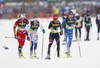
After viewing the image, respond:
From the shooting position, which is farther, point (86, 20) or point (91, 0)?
point (91, 0)

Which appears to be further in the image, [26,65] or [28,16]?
[28,16]

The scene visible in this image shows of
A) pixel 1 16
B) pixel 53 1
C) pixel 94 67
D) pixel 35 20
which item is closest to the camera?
pixel 94 67

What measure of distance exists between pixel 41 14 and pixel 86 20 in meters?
32.4

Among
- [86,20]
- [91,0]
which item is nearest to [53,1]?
[91,0]

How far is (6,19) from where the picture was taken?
1948 inches

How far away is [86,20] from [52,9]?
1342 inches

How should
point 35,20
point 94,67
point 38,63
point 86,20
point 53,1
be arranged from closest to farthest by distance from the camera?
point 94,67
point 38,63
point 35,20
point 86,20
point 53,1

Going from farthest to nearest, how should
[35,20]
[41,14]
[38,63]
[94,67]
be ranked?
1. [41,14]
2. [35,20]
3. [38,63]
4. [94,67]

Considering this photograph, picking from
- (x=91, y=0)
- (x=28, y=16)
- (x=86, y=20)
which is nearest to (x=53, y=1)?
Answer: (x=91, y=0)

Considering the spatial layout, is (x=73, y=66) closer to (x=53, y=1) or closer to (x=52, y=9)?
(x=52, y=9)

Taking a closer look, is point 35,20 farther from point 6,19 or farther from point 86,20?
point 6,19

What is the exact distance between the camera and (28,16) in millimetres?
49875

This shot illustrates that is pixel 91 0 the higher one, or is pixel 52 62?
pixel 91 0

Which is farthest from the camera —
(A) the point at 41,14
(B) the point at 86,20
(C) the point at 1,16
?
(A) the point at 41,14
